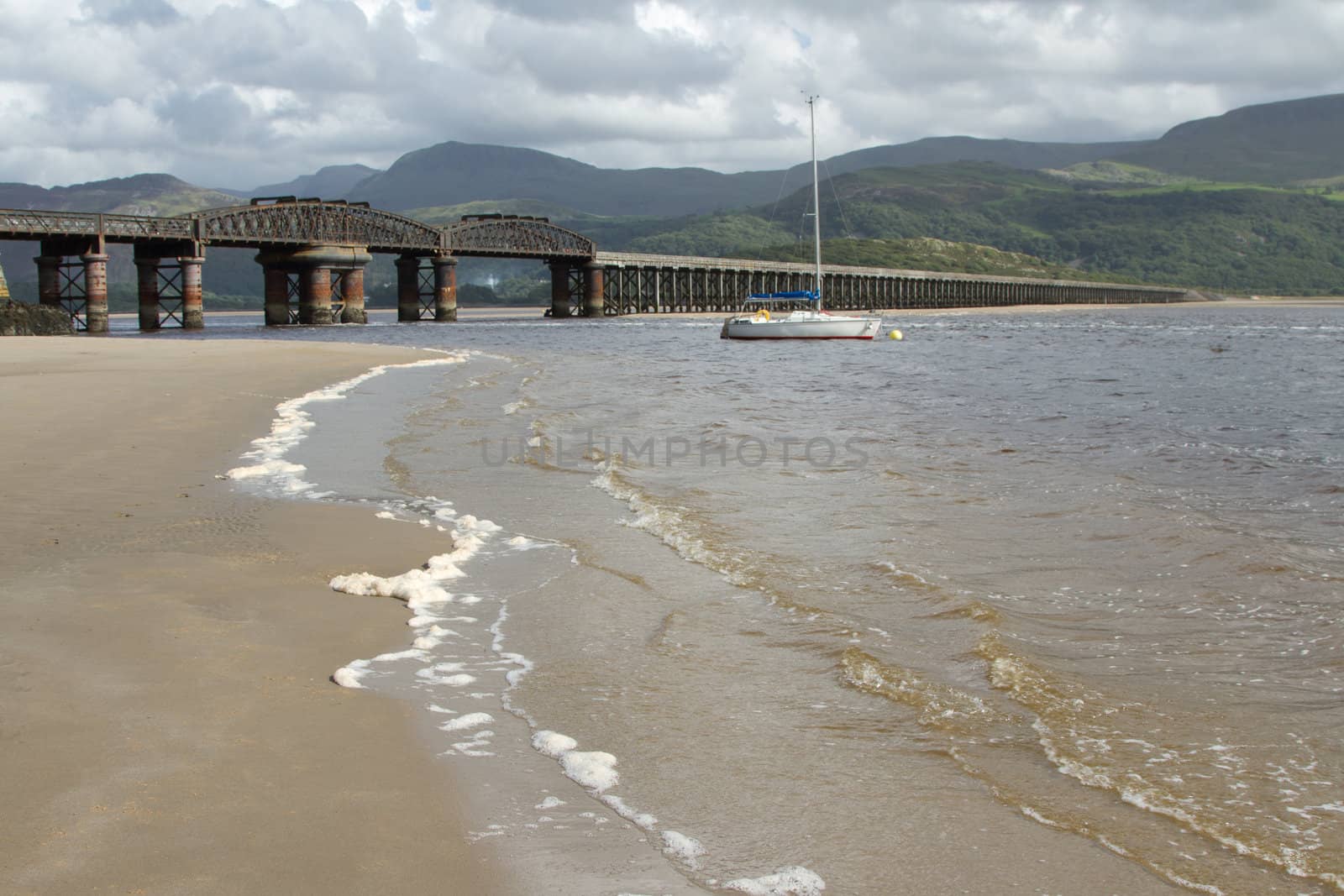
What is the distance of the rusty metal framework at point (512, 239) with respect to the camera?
380 ft

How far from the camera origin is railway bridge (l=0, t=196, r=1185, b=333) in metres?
71.5

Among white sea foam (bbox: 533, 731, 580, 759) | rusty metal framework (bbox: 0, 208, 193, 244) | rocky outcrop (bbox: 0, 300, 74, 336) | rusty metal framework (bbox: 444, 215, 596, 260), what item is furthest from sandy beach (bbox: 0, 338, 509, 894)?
rusty metal framework (bbox: 444, 215, 596, 260)

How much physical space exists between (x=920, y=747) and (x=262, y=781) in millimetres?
2971

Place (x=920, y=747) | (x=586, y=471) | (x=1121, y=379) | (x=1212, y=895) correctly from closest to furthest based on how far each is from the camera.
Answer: (x=1212, y=895), (x=920, y=747), (x=586, y=471), (x=1121, y=379)

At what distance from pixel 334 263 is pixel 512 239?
31.3 meters

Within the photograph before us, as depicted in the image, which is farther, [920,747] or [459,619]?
[459,619]

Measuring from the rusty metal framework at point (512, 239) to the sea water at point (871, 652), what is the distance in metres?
101

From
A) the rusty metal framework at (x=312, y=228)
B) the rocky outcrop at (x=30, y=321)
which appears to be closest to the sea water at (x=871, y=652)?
the rocky outcrop at (x=30, y=321)

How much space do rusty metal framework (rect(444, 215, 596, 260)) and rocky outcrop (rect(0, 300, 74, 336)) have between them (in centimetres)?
5943

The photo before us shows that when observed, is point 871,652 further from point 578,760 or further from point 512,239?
point 512,239

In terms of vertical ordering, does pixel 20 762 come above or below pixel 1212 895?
above

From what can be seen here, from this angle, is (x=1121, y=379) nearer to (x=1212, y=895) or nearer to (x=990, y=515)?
(x=990, y=515)

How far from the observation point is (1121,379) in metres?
32.8

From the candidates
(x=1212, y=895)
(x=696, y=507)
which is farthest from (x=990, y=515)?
(x=1212, y=895)
